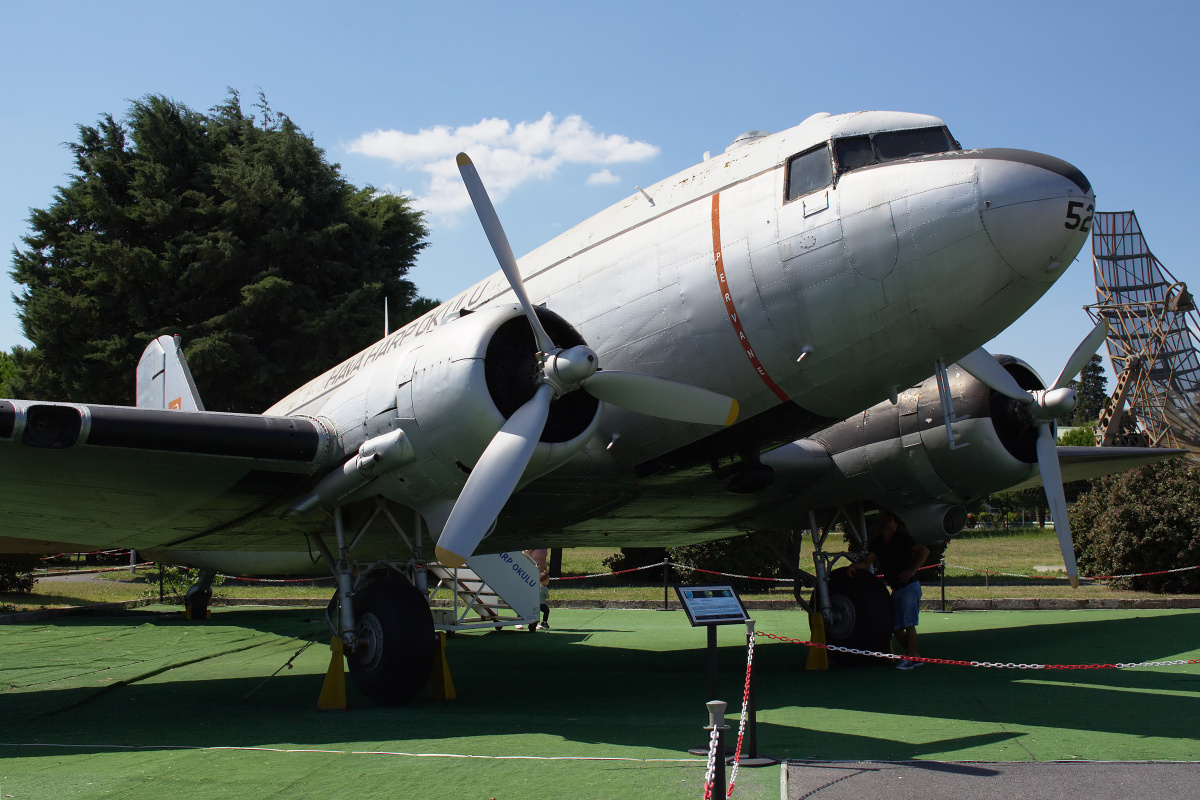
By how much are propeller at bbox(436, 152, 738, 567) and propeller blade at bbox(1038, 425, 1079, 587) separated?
12.7ft

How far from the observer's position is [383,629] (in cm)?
850

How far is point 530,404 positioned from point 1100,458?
10.3 meters

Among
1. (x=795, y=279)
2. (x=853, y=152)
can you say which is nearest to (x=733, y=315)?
(x=795, y=279)

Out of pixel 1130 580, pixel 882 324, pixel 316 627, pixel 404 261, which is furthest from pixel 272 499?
pixel 404 261

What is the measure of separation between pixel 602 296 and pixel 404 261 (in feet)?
97.0

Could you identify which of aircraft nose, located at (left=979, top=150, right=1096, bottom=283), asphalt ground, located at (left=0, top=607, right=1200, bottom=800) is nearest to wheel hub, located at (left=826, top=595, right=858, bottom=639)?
asphalt ground, located at (left=0, top=607, right=1200, bottom=800)

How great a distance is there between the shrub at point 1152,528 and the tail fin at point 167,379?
19.3m

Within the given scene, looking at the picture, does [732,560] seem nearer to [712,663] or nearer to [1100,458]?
[1100,458]

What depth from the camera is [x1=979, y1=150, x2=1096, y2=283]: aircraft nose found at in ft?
21.0

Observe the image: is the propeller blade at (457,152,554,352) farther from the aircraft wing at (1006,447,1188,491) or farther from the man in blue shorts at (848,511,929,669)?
the aircraft wing at (1006,447,1188,491)

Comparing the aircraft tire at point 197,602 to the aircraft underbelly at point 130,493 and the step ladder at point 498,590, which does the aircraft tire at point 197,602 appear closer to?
the step ladder at point 498,590

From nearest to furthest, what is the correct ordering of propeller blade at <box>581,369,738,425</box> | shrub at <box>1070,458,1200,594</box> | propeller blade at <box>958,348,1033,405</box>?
propeller blade at <box>581,369,738,425</box>
propeller blade at <box>958,348,1033,405</box>
shrub at <box>1070,458,1200,594</box>

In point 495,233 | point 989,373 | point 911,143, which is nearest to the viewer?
point 911,143

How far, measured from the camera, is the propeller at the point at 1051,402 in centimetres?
909
